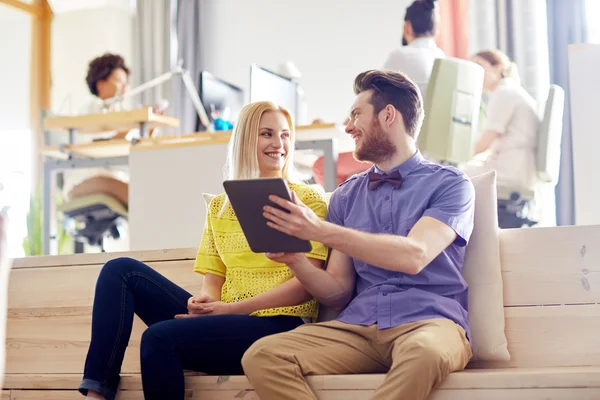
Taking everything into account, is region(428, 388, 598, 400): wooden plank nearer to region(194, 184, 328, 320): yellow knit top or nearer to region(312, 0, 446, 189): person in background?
region(194, 184, 328, 320): yellow knit top

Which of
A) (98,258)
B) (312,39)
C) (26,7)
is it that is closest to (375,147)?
(98,258)

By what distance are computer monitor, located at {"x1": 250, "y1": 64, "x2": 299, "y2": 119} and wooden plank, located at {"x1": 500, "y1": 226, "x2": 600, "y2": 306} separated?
177cm

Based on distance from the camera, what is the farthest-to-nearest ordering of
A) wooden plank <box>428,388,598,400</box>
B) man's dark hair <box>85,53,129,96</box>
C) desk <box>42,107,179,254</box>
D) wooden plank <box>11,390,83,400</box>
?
1. man's dark hair <box>85,53,129,96</box>
2. desk <box>42,107,179,254</box>
3. wooden plank <box>11,390,83,400</box>
4. wooden plank <box>428,388,598,400</box>

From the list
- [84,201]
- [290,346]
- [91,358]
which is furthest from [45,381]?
[84,201]

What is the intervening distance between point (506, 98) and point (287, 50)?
290cm

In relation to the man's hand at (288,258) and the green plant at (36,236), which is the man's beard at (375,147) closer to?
the man's hand at (288,258)

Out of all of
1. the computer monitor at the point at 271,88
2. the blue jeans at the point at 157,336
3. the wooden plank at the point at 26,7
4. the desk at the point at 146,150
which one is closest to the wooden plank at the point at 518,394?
the blue jeans at the point at 157,336

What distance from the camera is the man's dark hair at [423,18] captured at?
3646 mm

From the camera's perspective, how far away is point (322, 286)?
1.85 metres

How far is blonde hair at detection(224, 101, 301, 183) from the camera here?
2.10 m

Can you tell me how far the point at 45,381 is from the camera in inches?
82.3

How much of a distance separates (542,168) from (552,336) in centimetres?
174

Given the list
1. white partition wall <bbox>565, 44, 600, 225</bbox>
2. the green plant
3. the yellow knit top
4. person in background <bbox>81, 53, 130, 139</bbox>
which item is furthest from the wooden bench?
the green plant

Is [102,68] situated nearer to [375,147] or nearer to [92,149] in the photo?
[92,149]
